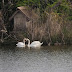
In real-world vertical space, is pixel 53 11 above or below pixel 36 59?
above

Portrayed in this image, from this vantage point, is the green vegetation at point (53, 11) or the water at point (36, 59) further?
the green vegetation at point (53, 11)

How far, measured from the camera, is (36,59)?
22.7 m

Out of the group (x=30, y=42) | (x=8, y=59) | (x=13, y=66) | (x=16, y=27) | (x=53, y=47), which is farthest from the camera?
(x=16, y=27)

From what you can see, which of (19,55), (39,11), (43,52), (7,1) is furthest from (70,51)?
(7,1)

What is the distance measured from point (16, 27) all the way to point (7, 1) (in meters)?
2.72

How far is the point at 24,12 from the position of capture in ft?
102

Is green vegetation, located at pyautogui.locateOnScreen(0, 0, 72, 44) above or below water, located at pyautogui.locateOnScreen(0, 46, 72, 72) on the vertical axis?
above

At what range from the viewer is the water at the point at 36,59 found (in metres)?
19.9

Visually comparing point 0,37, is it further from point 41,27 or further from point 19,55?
point 19,55

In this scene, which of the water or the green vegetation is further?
the green vegetation

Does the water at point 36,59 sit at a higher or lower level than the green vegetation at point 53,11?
lower

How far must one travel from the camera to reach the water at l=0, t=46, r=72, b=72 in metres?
19.9

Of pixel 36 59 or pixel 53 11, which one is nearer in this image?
pixel 36 59

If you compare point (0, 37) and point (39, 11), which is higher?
point (39, 11)
